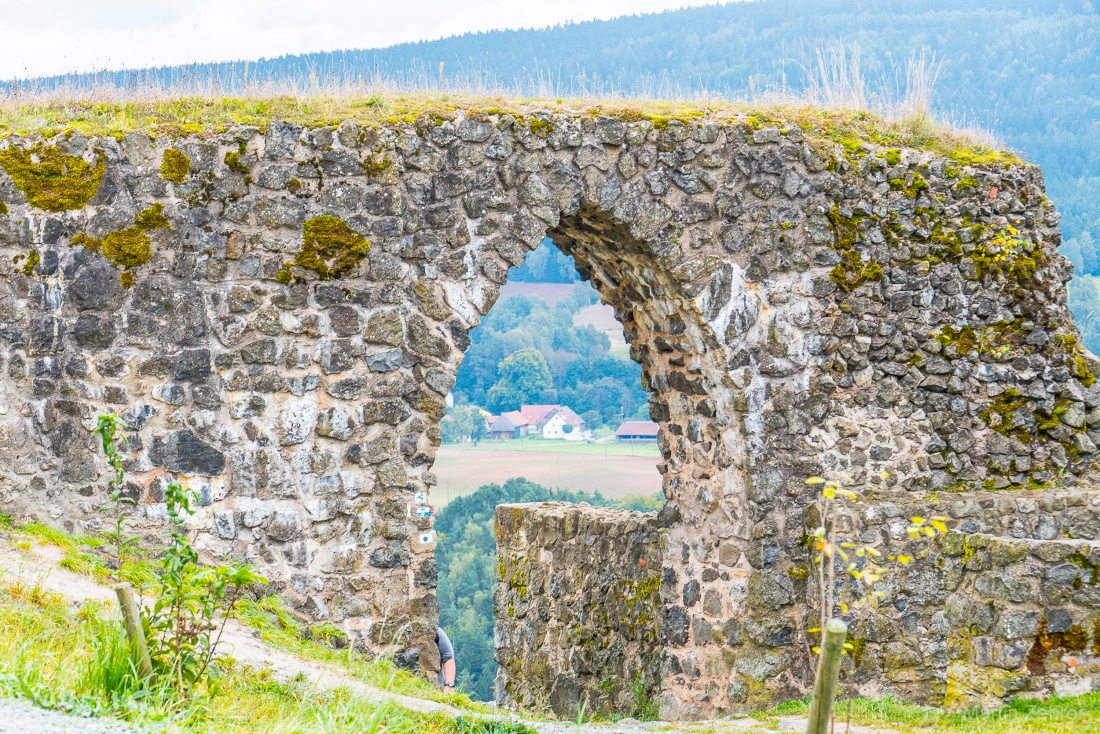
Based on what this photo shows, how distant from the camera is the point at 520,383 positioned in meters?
37.9

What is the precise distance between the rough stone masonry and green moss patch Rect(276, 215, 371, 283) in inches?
0.7

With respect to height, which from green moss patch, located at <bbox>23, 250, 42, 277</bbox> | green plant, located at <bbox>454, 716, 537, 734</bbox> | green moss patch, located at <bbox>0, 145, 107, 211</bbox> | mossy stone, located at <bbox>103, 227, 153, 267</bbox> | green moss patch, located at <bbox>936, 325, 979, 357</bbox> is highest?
green moss patch, located at <bbox>0, 145, 107, 211</bbox>

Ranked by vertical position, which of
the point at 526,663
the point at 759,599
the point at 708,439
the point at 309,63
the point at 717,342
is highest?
the point at 309,63

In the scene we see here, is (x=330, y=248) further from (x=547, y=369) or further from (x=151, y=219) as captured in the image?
(x=547, y=369)

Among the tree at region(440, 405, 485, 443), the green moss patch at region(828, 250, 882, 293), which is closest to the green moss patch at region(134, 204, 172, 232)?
the green moss patch at region(828, 250, 882, 293)

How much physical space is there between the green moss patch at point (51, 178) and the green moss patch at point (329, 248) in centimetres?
123

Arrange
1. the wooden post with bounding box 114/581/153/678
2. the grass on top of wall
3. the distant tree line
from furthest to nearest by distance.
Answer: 1. the distant tree line
2. the grass on top of wall
3. the wooden post with bounding box 114/581/153/678

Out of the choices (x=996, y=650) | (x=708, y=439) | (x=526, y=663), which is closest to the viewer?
(x=996, y=650)

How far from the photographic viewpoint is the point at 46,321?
6488 mm

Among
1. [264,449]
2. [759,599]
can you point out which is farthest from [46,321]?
[759,599]

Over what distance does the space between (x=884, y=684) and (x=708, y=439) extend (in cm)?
198

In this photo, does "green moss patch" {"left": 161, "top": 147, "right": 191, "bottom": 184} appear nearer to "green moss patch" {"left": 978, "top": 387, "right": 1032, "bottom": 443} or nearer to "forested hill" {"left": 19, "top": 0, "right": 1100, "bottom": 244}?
"green moss patch" {"left": 978, "top": 387, "right": 1032, "bottom": 443}

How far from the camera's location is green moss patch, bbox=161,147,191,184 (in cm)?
651

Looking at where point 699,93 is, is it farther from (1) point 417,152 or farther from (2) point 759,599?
(2) point 759,599
